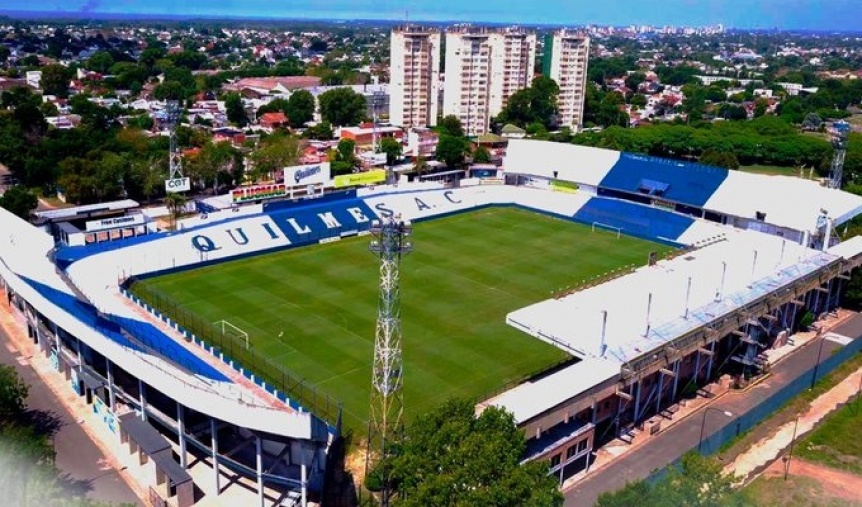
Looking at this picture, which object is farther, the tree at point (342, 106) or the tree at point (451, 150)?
the tree at point (342, 106)

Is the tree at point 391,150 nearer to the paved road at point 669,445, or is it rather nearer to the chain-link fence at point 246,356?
the chain-link fence at point 246,356

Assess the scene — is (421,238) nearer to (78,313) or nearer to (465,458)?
(78,313)

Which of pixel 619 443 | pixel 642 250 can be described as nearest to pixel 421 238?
pixel 642 250

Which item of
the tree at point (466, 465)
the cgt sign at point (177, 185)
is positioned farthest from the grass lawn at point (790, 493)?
the cgt sign at point (177, 185)

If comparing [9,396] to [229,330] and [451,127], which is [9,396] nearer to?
[229,330]

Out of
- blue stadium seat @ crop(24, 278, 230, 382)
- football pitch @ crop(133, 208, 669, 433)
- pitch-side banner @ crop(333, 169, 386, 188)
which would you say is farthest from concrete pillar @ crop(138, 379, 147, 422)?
pitch-side banner @ crop(333, 169, 386, 188)

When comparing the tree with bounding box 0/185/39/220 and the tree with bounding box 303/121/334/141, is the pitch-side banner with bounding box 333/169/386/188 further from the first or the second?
the tree with bounding box 303/121/334/141
